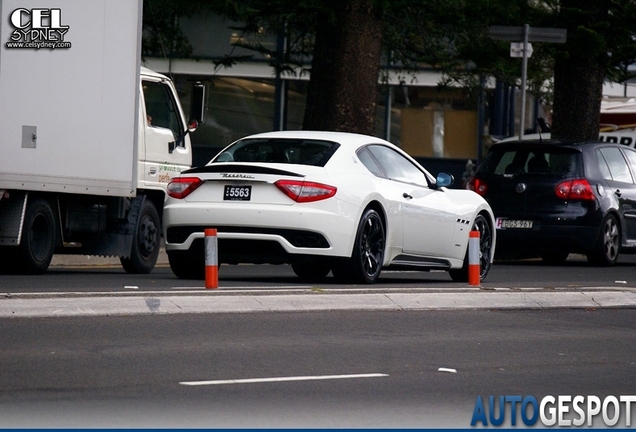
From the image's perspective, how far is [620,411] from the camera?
22.3 feet

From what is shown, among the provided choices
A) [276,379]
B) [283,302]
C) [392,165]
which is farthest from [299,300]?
[276,379]

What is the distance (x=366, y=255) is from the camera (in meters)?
13.0

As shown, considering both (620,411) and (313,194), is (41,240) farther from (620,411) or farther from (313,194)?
(620,411)

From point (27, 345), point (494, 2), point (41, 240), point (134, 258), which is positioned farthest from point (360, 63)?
point (27, 345)

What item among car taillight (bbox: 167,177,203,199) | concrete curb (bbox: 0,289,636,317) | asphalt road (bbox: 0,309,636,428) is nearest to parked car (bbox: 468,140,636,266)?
concrete curb (bbox: 0,289,636,317)

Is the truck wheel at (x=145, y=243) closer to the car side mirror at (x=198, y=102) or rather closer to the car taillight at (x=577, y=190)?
the car side mirror at (x=198, y=102)

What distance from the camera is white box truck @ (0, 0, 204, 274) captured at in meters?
14.1

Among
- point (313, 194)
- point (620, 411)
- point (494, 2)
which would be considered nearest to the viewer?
point (620, 411)

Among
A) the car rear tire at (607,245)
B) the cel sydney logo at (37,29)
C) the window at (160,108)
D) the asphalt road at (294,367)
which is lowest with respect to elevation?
the car rear tire at (607,245)

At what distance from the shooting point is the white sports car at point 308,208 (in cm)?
1245

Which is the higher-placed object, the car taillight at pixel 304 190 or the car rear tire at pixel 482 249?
the car taillight at pixel 304 190

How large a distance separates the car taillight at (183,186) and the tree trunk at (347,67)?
23.7ft

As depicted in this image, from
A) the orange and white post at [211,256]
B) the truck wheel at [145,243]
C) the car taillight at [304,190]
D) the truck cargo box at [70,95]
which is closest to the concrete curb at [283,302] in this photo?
the orange and white post at [211,256]

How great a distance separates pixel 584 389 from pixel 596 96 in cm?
1690
